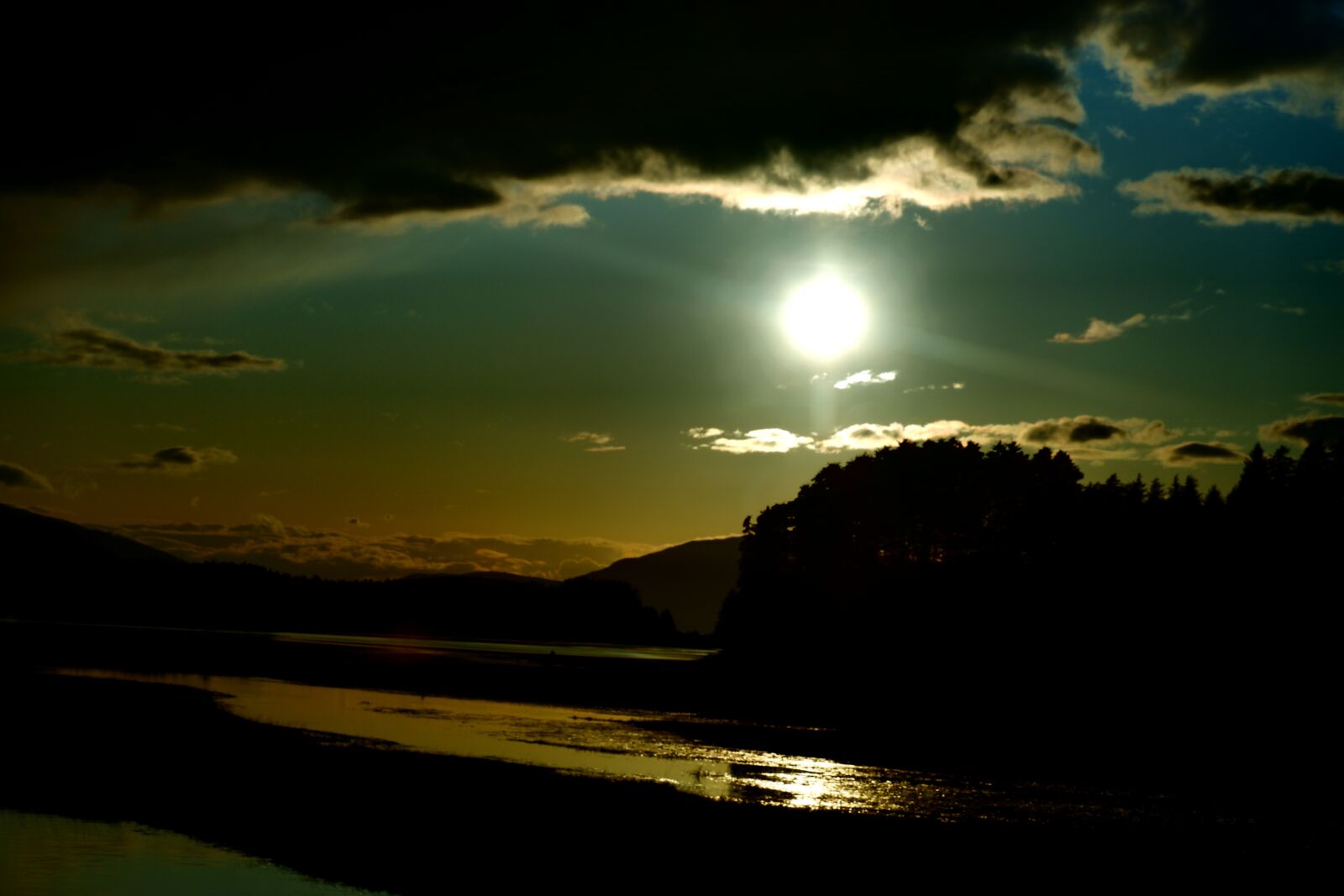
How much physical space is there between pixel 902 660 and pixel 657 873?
63191mm

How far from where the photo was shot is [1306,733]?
57.0 m

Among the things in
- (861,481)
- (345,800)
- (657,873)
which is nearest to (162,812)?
(345,800)

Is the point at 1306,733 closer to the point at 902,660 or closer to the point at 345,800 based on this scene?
the point at 902,660

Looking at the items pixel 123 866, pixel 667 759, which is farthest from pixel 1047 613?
pixel 123 866

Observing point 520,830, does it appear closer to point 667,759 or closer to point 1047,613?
point 667,759

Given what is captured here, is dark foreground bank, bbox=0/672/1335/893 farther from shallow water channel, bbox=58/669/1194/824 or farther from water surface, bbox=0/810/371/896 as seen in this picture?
shallow water channel, bbox=58/669/1194/824

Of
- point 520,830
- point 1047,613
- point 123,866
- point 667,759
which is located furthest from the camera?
point 1047,613

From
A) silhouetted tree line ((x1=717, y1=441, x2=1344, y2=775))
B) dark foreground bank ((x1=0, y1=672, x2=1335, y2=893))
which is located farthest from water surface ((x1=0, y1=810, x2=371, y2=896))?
silhouetted tree line ((x1=717, y1=441, x2=1344, y2=775))

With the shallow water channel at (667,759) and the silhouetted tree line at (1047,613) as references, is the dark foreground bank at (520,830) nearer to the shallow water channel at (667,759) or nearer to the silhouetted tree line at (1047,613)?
the shallow water channel at (667,759)

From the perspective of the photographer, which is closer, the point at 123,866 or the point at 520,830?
the point at 123,866

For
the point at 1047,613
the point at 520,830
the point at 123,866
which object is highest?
the point at 1047,613

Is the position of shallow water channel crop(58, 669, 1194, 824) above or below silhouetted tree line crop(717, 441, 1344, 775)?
below

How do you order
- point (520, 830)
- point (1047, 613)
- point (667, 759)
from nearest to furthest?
1. point (520, 830)
2. point (667, 759)
3. point (1047, 613)

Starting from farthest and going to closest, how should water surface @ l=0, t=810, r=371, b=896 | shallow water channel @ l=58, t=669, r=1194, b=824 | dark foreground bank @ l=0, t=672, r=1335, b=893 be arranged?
shallow water channel @ l=58, t=669, r=1194, b=824, dark foreground bank @ l=0, t=672, r=1335, b=893, water surface @ l=0, t=810, r=371, b=896
